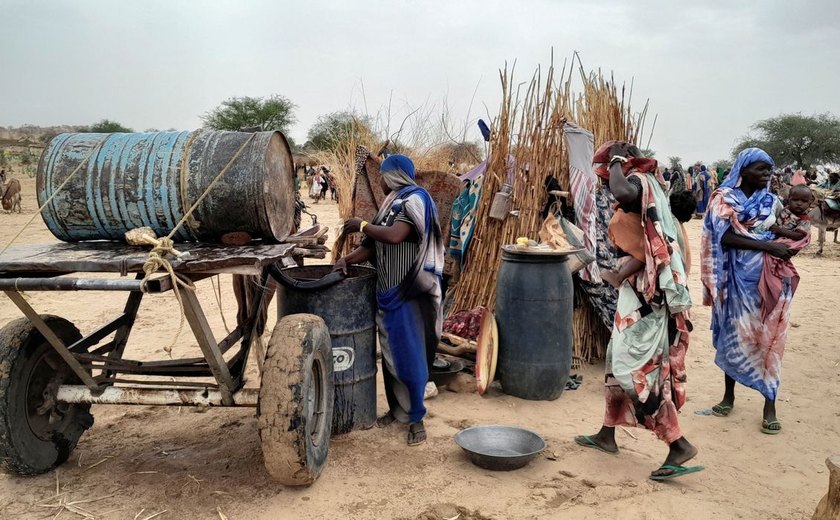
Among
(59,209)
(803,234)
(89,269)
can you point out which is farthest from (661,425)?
(59,209)

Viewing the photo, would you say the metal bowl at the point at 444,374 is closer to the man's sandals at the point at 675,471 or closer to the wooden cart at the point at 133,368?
the wooden cart at the point at 133,368

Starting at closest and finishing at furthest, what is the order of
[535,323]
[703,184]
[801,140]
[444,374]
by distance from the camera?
[535,323]
[444,374]
[703,184]
[801,140]

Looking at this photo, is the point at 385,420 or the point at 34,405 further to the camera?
the point at 385,420

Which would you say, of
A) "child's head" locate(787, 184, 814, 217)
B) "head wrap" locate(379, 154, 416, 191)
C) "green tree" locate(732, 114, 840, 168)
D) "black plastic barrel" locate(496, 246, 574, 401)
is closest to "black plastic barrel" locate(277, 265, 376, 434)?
"head wrap" locate(379, 154, 416, 191)

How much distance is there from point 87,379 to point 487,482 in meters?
2.05

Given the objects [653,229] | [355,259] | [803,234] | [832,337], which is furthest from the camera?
[832,337]

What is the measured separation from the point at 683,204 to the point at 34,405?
394 centimetres

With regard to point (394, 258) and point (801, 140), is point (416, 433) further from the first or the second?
point (801, 140)

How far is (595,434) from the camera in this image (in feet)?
12.4

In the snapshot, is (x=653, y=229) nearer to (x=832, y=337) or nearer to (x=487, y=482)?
(x=487, y=482)

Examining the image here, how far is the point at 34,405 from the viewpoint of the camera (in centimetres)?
312

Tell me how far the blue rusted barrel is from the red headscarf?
179 cm

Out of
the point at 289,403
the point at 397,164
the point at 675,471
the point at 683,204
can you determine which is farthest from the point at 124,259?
the point at 683,204

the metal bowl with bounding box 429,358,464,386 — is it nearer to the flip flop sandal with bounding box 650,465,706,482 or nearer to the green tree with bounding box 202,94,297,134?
the flip flop sandal with bounding box 650,465,706,482
